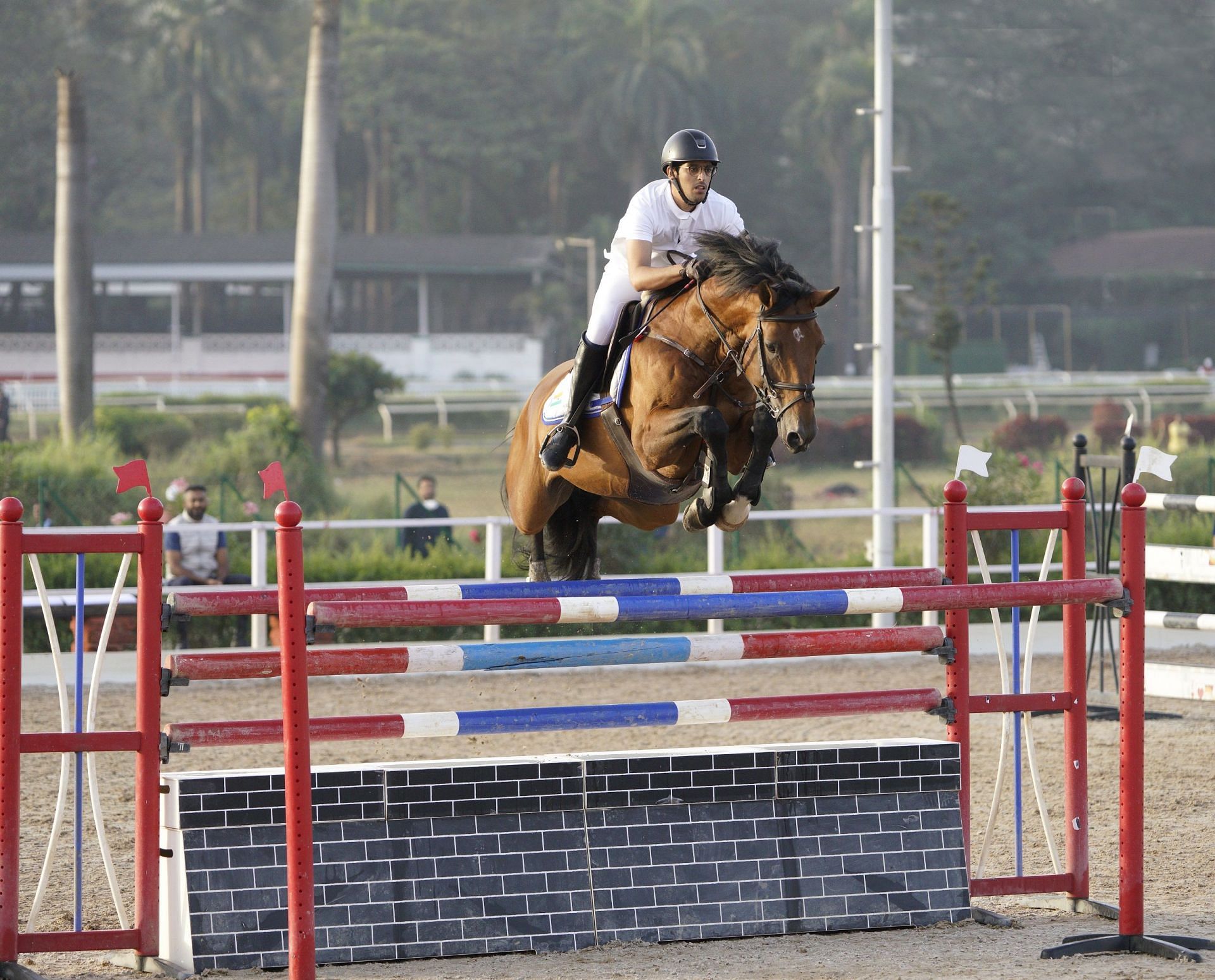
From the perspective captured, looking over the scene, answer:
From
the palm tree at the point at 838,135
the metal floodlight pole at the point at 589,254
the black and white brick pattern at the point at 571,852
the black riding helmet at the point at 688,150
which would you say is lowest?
the black and white brick pattern at the point at 571,852

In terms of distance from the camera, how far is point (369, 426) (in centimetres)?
3164

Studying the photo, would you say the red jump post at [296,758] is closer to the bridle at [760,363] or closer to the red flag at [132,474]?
the red flag at [132,474]

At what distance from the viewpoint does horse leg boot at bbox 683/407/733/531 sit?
17.9 ft

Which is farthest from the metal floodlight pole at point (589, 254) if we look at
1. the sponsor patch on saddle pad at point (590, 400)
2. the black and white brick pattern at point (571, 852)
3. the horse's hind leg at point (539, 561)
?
the black and white brick pattern at point (571, 852)

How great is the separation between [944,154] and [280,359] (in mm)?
24625

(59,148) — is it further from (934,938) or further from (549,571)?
(934,938)

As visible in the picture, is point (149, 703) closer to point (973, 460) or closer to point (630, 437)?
point (630, 437)

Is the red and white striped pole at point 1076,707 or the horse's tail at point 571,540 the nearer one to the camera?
the red and white striped pole at point 1076,707

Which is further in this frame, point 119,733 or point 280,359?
point 280,359

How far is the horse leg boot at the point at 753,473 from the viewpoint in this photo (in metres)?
5.35

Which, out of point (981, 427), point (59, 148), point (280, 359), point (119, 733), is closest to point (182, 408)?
point (59, 148)

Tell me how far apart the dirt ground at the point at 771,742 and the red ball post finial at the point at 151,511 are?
1.40 m

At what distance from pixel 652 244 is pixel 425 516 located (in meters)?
7.31

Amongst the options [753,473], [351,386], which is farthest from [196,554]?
[351,386]
